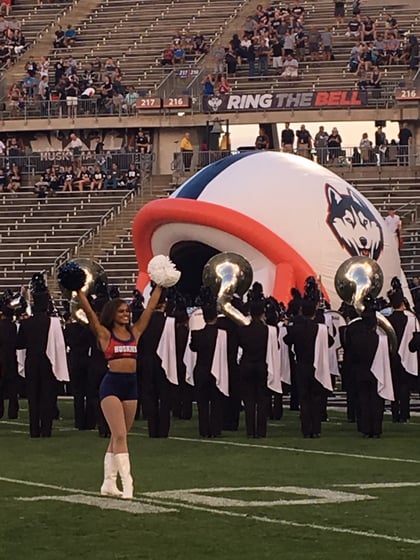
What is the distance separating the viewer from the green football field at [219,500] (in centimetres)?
996

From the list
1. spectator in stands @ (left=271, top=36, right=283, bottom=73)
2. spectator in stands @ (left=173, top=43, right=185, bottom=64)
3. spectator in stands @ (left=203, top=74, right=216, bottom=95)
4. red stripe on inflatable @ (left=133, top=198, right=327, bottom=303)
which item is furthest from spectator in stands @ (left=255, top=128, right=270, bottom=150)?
red stripe on inflatable @ (left=133, top=198, right=327, bottom=303)

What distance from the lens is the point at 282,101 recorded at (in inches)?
1548

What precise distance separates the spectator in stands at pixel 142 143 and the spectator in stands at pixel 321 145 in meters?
3.96

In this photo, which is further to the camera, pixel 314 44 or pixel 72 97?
pixel 72 97

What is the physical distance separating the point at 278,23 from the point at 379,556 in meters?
34.0

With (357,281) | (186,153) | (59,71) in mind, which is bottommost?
(357,281)

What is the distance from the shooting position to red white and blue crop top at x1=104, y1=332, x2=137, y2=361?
1197 cm

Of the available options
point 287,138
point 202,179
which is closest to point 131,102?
point 287,138

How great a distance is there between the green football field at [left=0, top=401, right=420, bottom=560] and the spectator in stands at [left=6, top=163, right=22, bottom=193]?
880 inches

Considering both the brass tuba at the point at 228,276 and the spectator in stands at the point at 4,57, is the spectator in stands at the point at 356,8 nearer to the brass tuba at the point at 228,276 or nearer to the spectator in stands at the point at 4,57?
the spectator in stands at the point at 4,57

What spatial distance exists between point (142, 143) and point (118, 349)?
92.2ft

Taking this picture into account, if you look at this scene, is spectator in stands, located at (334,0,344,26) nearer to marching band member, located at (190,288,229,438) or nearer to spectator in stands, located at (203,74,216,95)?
spectator in stands, located at (203,74,216,95)

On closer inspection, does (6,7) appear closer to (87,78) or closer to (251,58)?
(87,78)

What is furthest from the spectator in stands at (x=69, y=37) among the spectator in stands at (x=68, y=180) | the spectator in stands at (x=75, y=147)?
the spectator in stands at (x=68, y=180)
